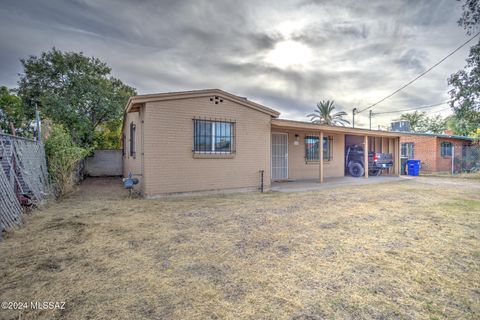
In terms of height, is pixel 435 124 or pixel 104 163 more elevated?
pixel 435 124

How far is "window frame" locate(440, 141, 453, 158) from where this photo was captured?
1680 centimetres

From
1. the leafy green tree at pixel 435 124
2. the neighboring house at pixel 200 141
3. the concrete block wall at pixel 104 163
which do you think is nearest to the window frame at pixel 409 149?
the neighboring house at pixel 200 141

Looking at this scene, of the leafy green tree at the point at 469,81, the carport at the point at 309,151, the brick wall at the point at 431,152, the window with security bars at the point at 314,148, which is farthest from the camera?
the brick wall at the point at 431,152

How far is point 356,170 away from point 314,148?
3.07 m

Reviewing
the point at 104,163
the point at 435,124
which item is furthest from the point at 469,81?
the point at 435,124

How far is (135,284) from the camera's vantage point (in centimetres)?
225

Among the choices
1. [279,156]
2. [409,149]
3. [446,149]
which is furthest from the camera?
[409,149]

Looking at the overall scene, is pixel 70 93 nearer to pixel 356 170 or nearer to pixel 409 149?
pixel 356 170

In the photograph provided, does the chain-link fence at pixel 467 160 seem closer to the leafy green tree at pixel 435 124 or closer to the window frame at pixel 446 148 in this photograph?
the window frame at pixel 446 148

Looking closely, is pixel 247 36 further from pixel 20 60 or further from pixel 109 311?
pixel 20 60

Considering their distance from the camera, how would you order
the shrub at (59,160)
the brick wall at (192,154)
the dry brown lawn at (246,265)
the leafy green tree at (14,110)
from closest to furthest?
the dry brown lawn at (246,265), the brick wall at (192,154), the shrub at (59,160), the leafy green tree at (14,110)

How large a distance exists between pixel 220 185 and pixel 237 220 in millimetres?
3154

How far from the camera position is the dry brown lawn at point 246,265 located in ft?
6.25

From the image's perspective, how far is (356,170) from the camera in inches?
504
